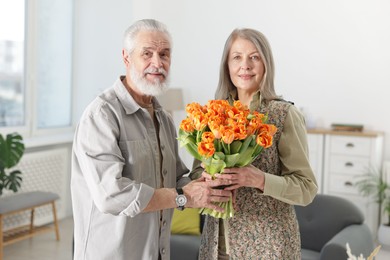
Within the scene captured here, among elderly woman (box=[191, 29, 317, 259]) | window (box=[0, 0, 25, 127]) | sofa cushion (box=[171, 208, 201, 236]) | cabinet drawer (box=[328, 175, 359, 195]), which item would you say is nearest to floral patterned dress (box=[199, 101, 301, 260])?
elderly woman (box=[191, 29, 317, 259])

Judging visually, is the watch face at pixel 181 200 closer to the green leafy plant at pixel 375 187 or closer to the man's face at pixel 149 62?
the man's face at pixel 149 62

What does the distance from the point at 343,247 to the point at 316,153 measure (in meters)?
2.50

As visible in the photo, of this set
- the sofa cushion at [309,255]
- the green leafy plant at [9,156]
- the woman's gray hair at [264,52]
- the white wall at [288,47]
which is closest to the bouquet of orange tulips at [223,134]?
the woman's gray hair at [264,52]

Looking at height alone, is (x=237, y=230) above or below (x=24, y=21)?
below

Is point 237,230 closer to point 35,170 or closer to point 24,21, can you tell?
point 35,170

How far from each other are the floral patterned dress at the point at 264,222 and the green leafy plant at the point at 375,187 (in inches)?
148

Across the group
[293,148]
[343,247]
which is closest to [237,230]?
[293,148]

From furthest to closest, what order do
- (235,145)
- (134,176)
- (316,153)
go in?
1. (316,153)
2. (134,176)
3. (235,145)

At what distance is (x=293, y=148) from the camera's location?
1972 mm

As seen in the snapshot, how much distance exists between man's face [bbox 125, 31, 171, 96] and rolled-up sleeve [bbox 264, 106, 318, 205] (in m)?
0.52

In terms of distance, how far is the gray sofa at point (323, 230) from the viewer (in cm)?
361

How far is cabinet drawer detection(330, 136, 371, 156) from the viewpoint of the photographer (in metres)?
5.52

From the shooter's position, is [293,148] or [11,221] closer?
[293,148]

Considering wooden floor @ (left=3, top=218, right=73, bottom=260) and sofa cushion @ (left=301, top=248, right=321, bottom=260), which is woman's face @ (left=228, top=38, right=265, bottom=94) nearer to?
sofa cushion @ (left=301, top=248, right=321, bottom=260)
